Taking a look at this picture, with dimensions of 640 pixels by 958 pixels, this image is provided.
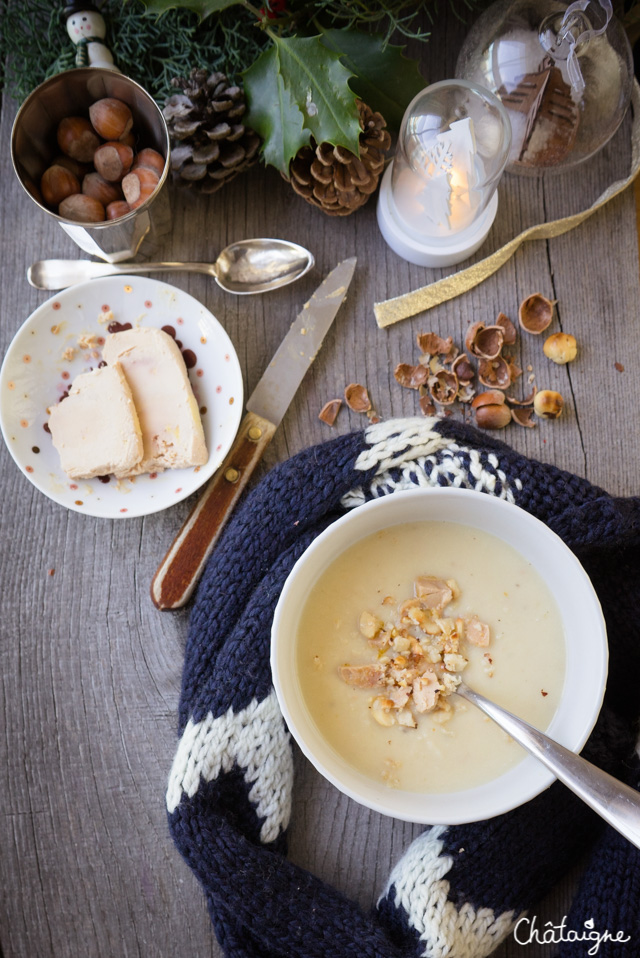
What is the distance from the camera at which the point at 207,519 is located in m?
0.92

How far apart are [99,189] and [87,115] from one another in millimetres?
104

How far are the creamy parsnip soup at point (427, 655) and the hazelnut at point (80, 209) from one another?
1.71 ft

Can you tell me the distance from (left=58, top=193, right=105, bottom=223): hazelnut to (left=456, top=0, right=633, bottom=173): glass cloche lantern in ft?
1.69

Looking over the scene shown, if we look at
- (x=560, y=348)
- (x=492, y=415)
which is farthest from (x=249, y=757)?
(x=560, y=348)

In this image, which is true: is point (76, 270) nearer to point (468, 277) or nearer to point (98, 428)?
point (98, 428)

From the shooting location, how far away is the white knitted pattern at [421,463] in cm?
85

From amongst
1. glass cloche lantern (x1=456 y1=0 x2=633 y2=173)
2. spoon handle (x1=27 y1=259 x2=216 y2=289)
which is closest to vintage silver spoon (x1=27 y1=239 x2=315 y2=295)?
spoon handle (x1=27 y1=259 x2=216 y2=289)

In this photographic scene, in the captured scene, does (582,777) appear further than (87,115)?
No

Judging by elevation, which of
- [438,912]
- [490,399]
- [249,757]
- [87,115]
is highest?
[87,115]

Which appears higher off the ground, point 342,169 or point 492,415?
point 342,169

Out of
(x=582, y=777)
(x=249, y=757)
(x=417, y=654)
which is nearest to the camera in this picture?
(x=582, y=777)

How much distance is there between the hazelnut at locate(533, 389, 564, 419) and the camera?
97 centimetres

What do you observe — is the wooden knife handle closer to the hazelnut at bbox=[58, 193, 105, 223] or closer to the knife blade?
the knife blade

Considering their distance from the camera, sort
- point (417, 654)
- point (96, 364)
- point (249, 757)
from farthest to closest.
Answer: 1. point (96, 364)
2. point (249, 757)
3. point (417, 654)
